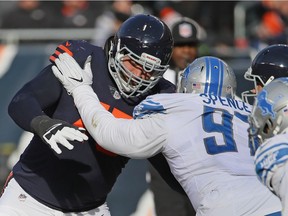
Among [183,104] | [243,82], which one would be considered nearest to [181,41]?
[243,82]

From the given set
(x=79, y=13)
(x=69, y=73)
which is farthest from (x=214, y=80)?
(x=79, y=13)

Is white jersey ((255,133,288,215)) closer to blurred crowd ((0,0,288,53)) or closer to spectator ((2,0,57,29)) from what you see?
blurred crowd ((0,0,288,53))

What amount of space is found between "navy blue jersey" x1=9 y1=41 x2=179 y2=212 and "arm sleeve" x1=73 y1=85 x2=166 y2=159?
0.29 metres

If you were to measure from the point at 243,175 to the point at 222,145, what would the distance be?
156mm

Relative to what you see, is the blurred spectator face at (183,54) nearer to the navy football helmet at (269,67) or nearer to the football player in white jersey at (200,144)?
the navy football helmet at (269,67)

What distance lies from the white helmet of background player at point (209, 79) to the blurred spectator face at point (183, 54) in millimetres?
2116

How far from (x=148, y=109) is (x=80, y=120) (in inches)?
19.5

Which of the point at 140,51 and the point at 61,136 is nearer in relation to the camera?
the point at 61,136

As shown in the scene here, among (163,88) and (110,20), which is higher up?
(163,88)

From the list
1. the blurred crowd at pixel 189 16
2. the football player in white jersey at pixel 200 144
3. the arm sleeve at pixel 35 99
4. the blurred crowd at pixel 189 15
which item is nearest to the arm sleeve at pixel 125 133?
the football player in white jersey at pixel 200 144

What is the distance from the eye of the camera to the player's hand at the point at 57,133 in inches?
137

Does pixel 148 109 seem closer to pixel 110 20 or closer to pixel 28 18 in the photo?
pixel 110 20

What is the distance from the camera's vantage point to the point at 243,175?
350 cm

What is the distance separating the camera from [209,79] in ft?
12.3
